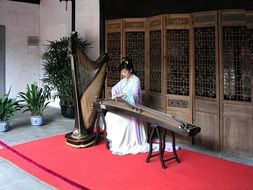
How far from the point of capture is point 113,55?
217 inches

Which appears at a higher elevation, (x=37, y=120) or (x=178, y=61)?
(x=178, y=61)

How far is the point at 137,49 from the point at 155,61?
1.41ft

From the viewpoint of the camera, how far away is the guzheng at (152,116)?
3312mm

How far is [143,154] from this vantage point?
13.4 ft

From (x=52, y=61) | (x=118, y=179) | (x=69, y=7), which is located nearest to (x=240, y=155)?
(x=118, y=179)

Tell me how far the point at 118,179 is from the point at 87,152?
1009 millimetres

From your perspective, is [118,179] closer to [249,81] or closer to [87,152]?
[87,152]

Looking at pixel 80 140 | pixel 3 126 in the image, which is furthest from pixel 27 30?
pixel 80 140

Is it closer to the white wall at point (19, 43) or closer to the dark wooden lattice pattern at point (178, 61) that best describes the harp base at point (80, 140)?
the dark wooden lattice pattern at point (178, 61)

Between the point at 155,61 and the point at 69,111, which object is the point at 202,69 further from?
the point at 69,111

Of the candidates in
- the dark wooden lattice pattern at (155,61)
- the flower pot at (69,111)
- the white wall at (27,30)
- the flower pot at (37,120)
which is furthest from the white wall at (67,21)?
the dark wooden lattice pattern at (155,61)

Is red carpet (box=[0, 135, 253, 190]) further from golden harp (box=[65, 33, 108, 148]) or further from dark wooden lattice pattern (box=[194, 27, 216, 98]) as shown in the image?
dark wooden lattice pattern (box=[194, 27, 216, 98])

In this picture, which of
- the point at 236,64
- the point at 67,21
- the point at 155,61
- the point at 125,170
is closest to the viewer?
the point at 125,170

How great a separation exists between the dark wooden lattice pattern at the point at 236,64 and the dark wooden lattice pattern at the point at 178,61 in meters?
0.58
